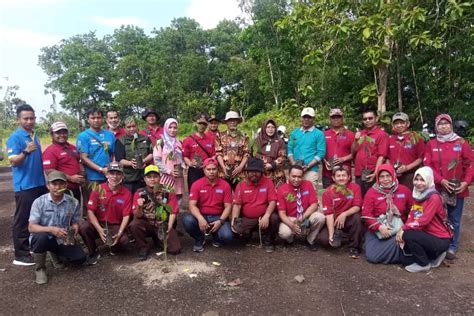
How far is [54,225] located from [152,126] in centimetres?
226

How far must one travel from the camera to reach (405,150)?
5.28 metres

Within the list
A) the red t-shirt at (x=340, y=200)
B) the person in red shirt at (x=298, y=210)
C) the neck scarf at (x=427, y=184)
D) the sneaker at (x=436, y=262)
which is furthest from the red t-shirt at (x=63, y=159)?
the sneaker at (x=436, y=262)

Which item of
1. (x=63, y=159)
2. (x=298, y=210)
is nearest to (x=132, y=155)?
(x=63, y=159)

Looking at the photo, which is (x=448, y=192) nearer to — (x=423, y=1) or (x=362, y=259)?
(x=362, y=259)

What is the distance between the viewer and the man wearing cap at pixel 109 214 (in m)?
4.84

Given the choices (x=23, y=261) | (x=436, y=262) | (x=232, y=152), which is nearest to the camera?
(x=436, y=262)

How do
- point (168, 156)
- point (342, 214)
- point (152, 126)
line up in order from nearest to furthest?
point (342, 214)
point (168, 156)
point (152, 126)

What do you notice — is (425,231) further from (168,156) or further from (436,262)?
(168,156)

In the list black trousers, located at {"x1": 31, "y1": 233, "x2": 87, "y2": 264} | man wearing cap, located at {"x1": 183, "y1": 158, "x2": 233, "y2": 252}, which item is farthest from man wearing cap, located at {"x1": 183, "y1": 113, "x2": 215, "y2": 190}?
black trousers, located at {"x1": 31, "y1": 233, "x2": 87, "y2": 264}

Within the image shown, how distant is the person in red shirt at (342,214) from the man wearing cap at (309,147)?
1.69ft

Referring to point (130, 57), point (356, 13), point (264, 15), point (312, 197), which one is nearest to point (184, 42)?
point (130, 57)

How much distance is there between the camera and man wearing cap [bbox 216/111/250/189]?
19.1 feet

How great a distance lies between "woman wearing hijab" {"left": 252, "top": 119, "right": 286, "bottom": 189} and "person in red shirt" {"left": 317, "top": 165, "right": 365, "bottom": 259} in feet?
2.77

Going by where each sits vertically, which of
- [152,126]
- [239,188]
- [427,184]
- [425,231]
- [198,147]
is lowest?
[425,231]
